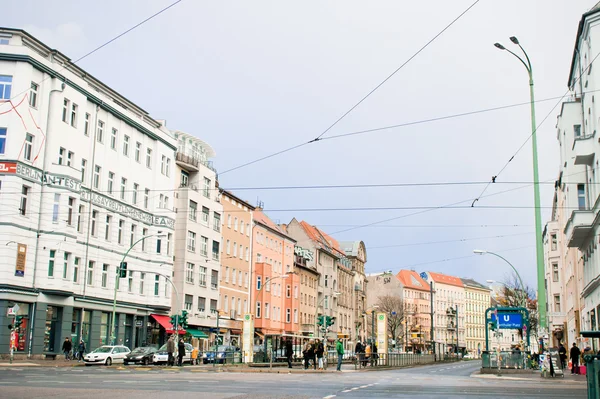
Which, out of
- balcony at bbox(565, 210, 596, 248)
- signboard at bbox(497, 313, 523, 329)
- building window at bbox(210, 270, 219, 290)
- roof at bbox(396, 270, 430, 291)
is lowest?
signboard at bbox(497, 313, 523, 329)

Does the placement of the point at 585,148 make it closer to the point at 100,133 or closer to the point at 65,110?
the point at 65,110

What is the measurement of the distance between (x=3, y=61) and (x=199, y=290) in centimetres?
3142

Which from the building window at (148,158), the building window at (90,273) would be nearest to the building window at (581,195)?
the building window at (90,273)

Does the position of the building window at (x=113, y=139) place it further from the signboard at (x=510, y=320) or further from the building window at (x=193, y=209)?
the signboard at (x=510, y=320)

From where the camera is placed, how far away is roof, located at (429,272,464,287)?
17600cm

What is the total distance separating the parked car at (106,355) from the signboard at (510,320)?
77.5ft

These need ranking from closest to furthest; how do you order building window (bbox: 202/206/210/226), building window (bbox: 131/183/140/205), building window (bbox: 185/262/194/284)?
1. building window (bbox: 131/183/140/205)
2. building window (bbox: 185/262/194/284)
3. building window (bbox: 202/206/210/226)

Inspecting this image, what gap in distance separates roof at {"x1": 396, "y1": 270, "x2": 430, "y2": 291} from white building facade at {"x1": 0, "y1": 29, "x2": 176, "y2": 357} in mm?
109419

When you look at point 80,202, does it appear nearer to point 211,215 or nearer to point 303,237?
point 211,215

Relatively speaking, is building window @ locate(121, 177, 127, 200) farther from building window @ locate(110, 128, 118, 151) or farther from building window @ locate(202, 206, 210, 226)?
building window @ locate(202, 206, 210, 226)

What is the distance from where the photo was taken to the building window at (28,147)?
145ft

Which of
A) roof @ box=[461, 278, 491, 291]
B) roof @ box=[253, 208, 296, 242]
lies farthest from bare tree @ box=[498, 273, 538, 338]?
roof @ box=[461, 278, 491, 291]

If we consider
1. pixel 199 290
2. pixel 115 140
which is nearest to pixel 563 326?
pixel 199 290

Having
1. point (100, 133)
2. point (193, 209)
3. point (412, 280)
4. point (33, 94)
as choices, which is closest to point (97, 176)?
point (100, 133)
